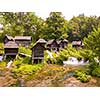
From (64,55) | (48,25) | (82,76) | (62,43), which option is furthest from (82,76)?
(48,25)

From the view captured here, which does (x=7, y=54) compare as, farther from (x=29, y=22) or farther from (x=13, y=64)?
(x=29, y=22)

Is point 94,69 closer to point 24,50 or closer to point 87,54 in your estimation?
point 87,54

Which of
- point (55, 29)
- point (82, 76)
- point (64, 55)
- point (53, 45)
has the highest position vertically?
point (55, 29)

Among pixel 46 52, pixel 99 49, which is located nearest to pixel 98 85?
pixel 99 49

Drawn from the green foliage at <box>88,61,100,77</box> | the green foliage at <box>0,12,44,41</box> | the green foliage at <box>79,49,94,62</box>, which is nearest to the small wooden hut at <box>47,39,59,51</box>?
the green foliage at <box>0,12,44,41</box>

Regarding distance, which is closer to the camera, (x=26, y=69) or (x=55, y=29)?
(x=26, y=69)

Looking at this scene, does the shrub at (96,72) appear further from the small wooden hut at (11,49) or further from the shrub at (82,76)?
the small wooden hut at (11,49)

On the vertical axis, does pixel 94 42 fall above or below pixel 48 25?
below

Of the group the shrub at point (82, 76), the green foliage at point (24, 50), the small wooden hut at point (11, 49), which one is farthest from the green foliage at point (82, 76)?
the small wooden hut at point (11, 49)
